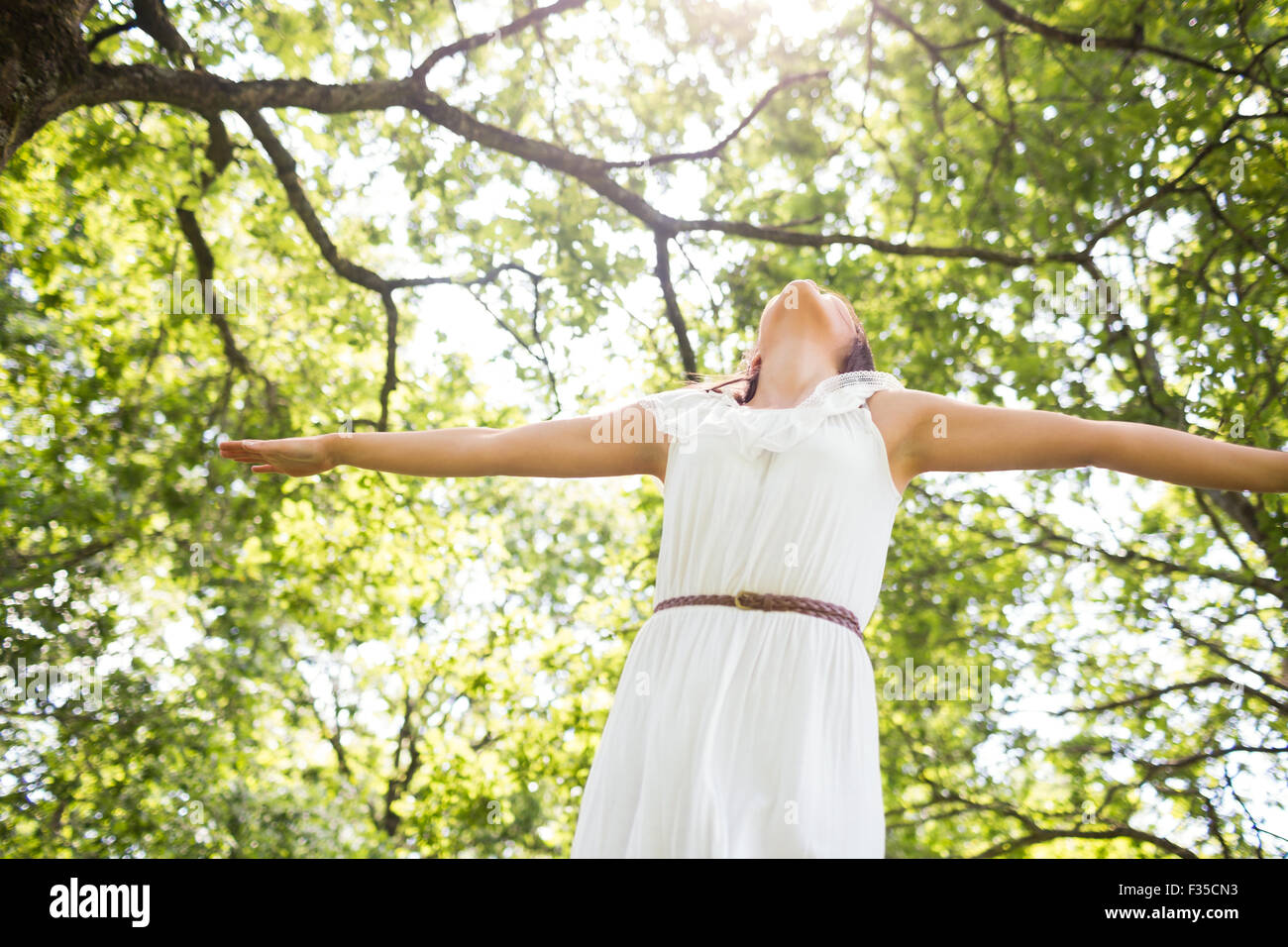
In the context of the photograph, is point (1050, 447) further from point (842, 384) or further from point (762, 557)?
point (762, 557)

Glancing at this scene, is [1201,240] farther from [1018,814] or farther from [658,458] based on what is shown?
[658,458]

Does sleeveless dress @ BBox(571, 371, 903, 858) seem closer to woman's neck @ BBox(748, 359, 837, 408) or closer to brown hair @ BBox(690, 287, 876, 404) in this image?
woman's neck @ BBox(748, 359, 837, 408)

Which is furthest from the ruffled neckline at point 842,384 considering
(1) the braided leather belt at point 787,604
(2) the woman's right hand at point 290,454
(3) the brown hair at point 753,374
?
(2) the woman's right hand at point 290,454

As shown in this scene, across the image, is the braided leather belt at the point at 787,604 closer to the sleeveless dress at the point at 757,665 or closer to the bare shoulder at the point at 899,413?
the sleeveless dress at the point at 757,665

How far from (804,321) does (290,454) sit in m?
1.30

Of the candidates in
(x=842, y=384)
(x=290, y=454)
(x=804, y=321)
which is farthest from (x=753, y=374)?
(x=290, y=454)

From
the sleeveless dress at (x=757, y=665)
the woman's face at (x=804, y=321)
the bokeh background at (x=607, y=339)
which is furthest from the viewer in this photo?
the bokeh background at (x=607, y=339)

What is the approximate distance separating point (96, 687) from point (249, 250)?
3.73m

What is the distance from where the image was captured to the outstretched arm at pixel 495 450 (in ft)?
7.72

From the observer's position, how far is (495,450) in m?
2.36

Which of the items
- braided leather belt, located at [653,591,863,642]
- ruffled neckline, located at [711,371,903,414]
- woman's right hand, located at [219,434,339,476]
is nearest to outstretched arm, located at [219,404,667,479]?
woman's right hand, located at [219,434,339,476]

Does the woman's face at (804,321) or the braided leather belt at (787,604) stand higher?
the woman's face at (804,321)

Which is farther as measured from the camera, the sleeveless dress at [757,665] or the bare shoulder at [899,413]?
the bare shoulder at [899,413]
